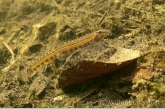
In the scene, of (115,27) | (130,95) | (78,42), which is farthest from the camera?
(115,27)

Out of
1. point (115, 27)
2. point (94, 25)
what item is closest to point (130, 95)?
point (115, 27)

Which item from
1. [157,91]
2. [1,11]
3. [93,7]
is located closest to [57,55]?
[157,91]

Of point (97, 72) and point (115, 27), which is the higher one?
point (97, 72)

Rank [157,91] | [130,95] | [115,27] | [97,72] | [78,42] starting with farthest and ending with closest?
[115,27] → [78,42] → [97,72] → [130,95] → [157,91]

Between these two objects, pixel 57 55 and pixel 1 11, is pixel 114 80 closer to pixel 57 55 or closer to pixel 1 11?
pixel 57 55

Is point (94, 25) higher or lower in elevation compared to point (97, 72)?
lower

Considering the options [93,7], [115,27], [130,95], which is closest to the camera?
[130,95]

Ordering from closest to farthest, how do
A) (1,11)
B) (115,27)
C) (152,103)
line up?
(152,103) < (115,27) < (1,11)

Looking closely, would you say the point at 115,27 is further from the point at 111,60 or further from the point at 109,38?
the point at 111,60

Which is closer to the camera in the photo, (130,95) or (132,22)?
(130,95)

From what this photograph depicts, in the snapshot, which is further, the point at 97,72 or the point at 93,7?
the point at 93,7
